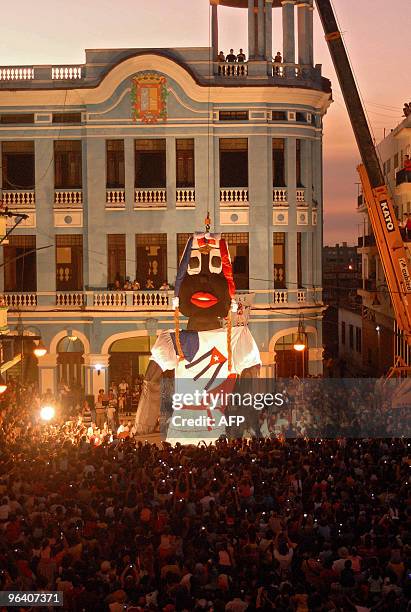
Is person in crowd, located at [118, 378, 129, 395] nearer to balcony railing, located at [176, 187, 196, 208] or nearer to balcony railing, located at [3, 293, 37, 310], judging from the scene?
balcony railing, located at [3, 293, 37, 310]

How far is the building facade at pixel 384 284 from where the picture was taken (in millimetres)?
49281

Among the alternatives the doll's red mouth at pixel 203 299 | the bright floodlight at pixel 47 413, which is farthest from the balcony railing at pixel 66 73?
the doll's red mouth at pixel 203 299

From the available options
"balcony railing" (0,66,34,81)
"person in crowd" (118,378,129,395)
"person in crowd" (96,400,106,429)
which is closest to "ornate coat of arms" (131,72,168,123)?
"balcony railing" (0,66,34,81)

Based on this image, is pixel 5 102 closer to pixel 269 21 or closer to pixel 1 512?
pixel 269 21

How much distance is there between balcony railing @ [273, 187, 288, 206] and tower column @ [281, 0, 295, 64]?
13.8 feet

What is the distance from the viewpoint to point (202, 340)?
28.2 meters

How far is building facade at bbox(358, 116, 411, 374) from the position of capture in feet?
162

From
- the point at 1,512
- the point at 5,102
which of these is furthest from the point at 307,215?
the point at 1,512

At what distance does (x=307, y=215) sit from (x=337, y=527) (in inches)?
894

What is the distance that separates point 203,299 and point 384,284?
2697 cm

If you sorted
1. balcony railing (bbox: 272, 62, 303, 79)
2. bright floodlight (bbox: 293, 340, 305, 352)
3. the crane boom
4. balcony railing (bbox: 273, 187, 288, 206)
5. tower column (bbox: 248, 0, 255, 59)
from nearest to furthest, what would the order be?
the crane boom < bright floodlight (bbox: 293, 340, 305, 352) < tower column (bbox: 248, 0, 255, 59) < balcony railing (bbox: 272, 62, 303, 79) < balcony railing (bbox: 273, 187, 288, 206)

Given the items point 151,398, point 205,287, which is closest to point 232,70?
point 205,287

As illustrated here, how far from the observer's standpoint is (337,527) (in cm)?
1875

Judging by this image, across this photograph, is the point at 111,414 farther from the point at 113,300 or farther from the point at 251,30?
the point at 251,30
